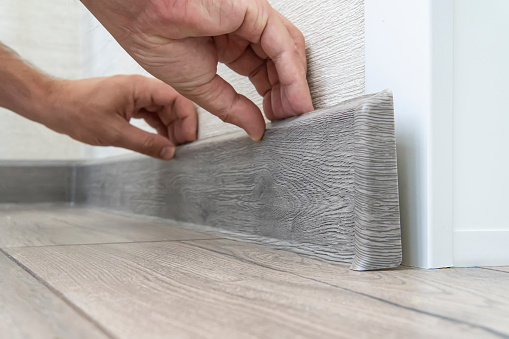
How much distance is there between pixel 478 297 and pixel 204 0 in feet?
1.18

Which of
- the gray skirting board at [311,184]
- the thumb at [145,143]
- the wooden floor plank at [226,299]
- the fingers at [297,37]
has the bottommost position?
the wooden floor plank at [226,299]

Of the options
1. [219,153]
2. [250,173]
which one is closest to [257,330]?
[250,173]

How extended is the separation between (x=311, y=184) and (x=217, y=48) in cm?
22

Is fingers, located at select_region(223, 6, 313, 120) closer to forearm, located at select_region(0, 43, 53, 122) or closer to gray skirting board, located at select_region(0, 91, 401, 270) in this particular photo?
gray skirting board, located at select_region(0, 91, 401, 270)

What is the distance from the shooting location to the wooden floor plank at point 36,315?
0.26 metres

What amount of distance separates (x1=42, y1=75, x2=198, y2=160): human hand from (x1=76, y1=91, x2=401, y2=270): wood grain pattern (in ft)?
0.26

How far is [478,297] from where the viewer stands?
1.13 feet

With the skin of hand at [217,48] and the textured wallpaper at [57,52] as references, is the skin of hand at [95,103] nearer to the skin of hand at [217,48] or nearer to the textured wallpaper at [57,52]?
the textured wallpaper at [57,52]

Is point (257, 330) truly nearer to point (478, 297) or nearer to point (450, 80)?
point (478, 297)

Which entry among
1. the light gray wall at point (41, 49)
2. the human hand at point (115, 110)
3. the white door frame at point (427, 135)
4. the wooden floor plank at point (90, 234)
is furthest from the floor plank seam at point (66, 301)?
the light gray wall at point (41, 49)

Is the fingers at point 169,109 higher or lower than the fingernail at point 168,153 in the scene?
higher

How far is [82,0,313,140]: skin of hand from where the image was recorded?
0.52m

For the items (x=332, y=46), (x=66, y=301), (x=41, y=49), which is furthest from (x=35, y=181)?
(x=66, y=301)

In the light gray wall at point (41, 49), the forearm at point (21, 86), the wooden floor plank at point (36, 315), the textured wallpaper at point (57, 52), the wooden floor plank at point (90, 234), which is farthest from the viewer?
the light gray wall at point (41, 49)
